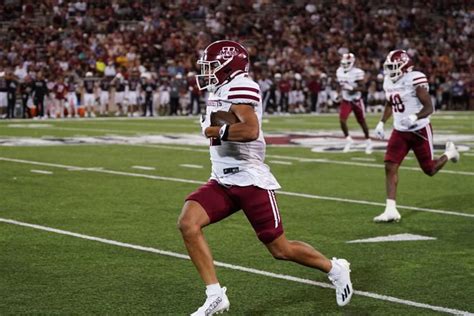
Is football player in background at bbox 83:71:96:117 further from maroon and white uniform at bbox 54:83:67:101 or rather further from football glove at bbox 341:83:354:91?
football glove at bbox 341:83:354:91

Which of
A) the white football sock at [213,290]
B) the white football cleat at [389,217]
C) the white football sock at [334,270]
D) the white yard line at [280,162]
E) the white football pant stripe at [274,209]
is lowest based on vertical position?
the white yard line at [280,162]

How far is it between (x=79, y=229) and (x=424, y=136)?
310cm

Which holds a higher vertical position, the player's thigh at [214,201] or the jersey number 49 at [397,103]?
the jersey number 49 at [397,103]

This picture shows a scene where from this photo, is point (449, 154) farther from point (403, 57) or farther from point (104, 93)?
point (104, 93)

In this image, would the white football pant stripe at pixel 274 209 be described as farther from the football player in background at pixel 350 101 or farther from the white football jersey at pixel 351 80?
the white football jersey at pixel 351 80

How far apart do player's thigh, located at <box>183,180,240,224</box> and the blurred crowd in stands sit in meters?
20.4

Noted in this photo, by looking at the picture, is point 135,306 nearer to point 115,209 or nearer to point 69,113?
point 115,209

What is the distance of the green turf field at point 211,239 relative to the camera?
5406 mm

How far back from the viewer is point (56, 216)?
8453 mm

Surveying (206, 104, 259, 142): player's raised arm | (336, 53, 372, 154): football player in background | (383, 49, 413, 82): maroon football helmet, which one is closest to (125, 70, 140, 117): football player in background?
(336, 53, 372, 154): football player in background

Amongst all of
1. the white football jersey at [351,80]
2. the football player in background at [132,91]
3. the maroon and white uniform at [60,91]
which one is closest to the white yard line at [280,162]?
the white football jersey at [351,80]

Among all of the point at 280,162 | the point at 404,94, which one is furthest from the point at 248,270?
the point at 280,162

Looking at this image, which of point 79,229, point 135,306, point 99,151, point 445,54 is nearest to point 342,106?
point 99,151

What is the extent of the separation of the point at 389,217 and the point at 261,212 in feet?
11.5
